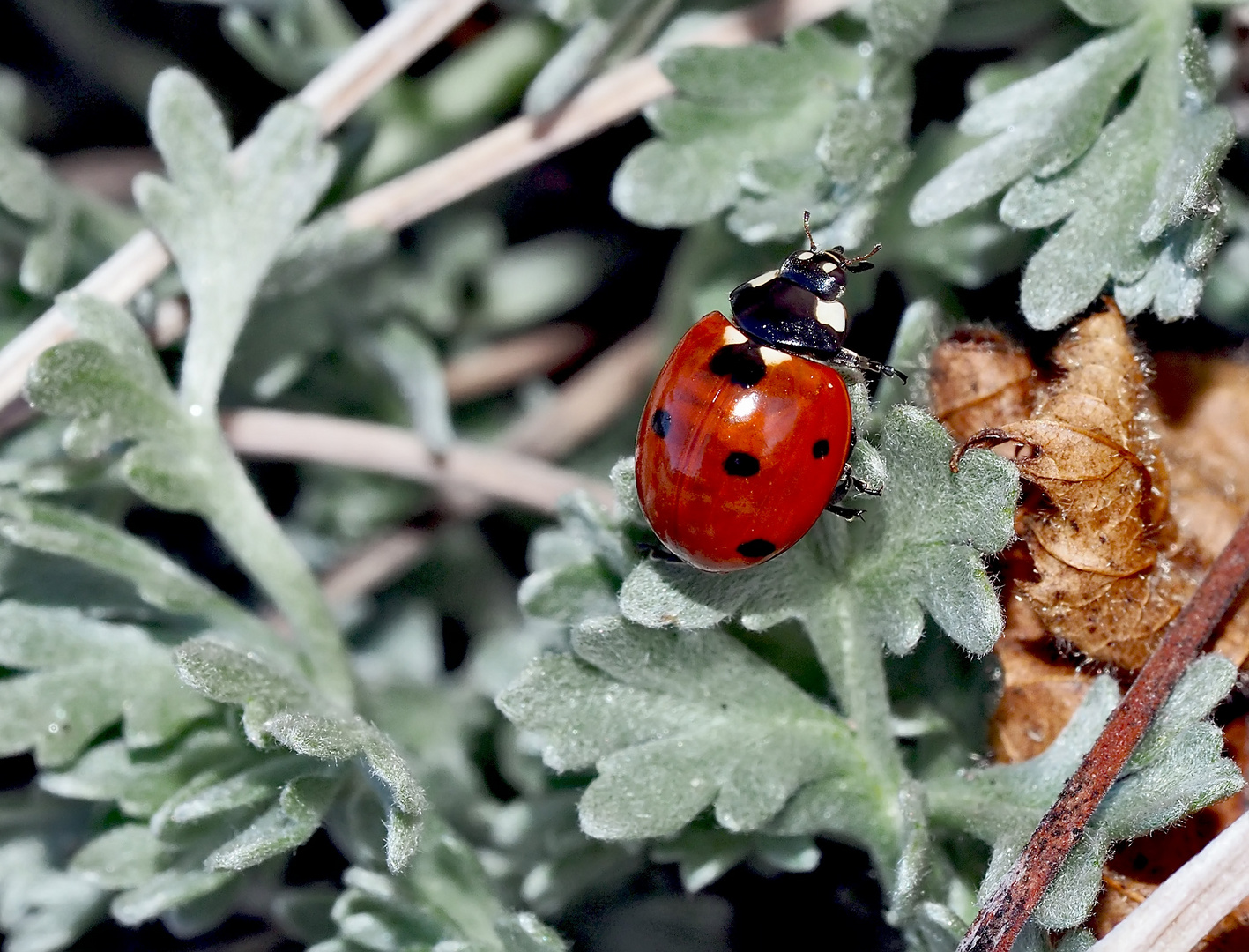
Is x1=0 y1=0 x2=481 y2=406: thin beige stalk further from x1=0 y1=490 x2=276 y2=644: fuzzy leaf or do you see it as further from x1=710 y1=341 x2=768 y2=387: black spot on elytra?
x1=710 y1=341 x2=768 y2=387: black spot on elytra

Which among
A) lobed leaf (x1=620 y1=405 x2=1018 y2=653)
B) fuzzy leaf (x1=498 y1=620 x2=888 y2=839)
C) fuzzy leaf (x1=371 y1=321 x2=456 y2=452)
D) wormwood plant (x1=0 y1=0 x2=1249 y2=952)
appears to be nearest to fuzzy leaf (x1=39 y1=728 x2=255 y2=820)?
wormwood plant (x1=0 y1=0 x2=1249 y2=952)

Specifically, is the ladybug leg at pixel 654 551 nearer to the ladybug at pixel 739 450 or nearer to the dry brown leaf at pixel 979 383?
the ladybug at pixel 739 450

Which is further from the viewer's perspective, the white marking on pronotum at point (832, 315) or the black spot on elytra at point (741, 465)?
the white marking on pronotum at point (832, 315)

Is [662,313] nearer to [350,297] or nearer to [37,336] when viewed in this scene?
[350,297]

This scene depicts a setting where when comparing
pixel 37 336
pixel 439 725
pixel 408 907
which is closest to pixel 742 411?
pixel 408 907

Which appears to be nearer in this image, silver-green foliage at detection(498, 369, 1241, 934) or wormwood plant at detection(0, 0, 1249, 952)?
silver-green foliage at detection(498, 369, 1241, 934)

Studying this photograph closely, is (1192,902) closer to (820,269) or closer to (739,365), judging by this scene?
(739,365)

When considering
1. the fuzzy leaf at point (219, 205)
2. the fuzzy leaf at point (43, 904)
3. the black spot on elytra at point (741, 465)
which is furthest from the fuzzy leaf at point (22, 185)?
the black spot on elytra at point (741, 465)
